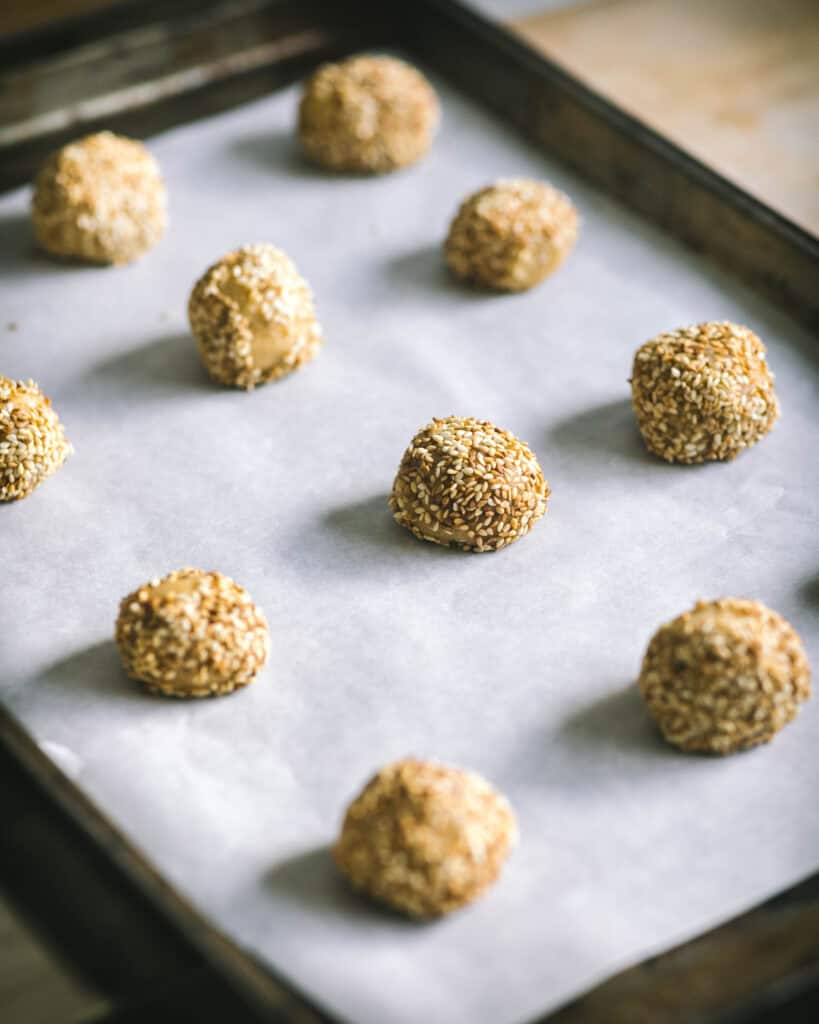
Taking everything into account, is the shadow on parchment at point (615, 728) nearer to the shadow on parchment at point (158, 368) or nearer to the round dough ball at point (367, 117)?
the shadow on parchment at point (158, 368)

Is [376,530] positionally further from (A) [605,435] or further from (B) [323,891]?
(B) [323,891]

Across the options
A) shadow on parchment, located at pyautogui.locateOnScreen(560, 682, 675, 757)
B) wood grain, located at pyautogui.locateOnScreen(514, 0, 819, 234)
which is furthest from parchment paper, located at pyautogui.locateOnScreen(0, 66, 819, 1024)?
wood grain, located at pyautogui.locateOnScreen(514, 0, 819, 234)

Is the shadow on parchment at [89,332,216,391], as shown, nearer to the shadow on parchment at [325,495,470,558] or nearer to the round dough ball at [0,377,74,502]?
the round dough ball at [0,377,74,502]

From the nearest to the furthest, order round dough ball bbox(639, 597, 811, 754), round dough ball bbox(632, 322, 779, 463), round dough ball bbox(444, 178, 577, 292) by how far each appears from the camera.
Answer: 1. round dough ball bbox(639, 597, 811, 754)
2. round dough ball bbox(632, 322, 779, 463)
3. round dough ball bbox(444, 178, 577, 292)

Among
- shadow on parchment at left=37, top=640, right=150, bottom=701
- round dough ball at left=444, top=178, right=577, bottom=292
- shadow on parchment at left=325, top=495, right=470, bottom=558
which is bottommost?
shadow on parchment at left=325, top=495, right=470, bottom=558

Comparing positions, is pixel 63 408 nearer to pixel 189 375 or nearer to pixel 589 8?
pixel 189 375

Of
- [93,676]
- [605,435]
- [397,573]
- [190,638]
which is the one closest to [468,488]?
[397,573]

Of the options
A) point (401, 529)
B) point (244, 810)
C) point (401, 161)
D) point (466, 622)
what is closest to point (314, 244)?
point (401, 161)
